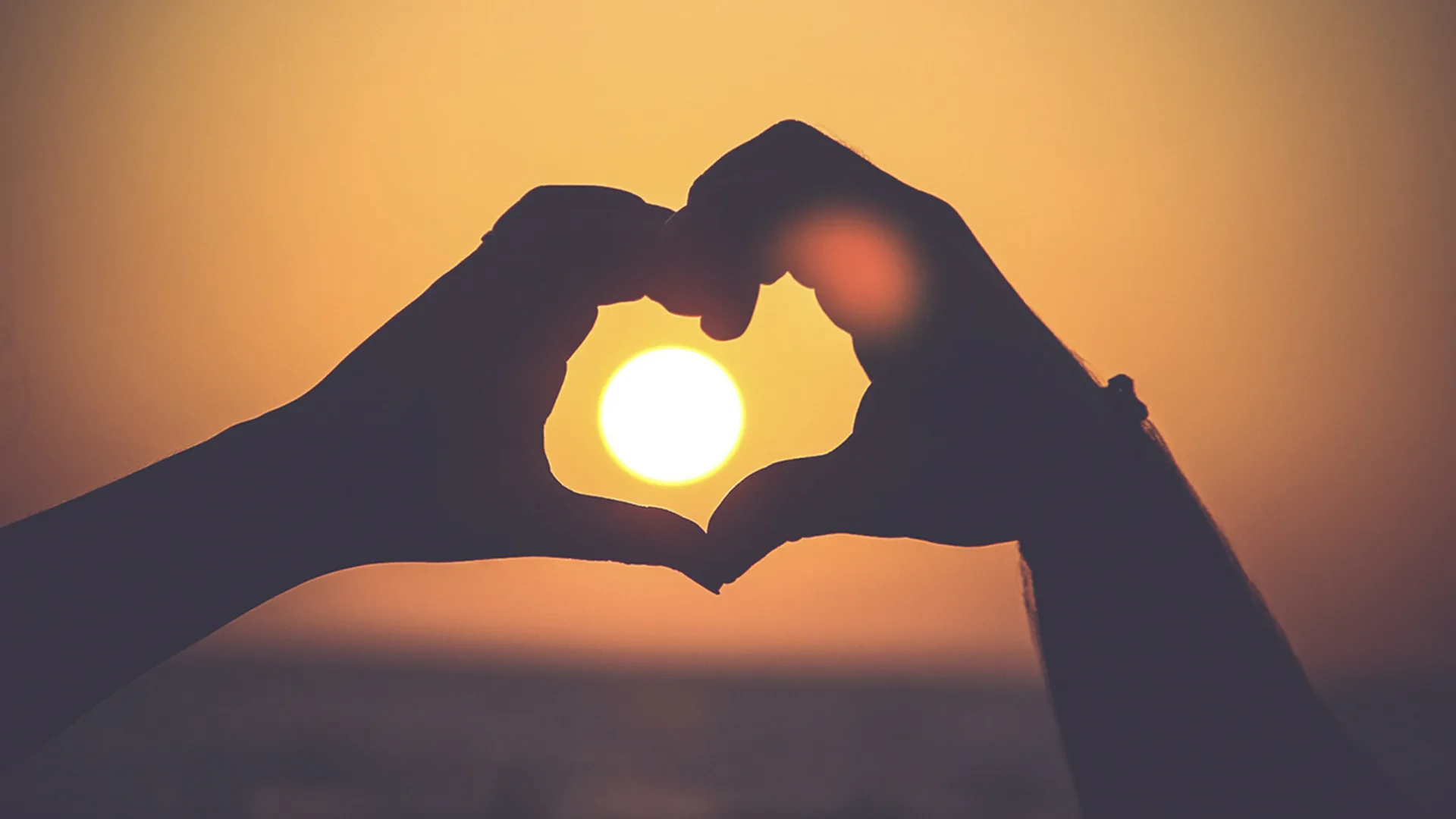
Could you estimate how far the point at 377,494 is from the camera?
197cm

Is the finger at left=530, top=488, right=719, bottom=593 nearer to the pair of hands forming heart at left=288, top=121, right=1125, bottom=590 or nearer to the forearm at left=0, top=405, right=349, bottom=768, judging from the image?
the pair of hands forming heart at left=288, top=121, right=1125, bottom=590

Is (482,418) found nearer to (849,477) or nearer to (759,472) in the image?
(759,472)

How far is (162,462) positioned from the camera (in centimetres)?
188

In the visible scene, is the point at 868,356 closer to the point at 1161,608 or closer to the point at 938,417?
the point at 938,417

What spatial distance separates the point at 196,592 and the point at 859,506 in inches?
53.8

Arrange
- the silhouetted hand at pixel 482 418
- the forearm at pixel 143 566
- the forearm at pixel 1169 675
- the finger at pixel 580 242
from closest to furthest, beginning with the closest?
the forearm at pixel 143 566 → the forearm at pixel 1169 675 → the silhouetted hand at pixel 482 418 → the finger at pixel 580 242

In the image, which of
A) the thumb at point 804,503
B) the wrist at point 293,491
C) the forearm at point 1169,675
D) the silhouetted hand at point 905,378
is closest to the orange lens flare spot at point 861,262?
the silhouetted hand at point 905,378

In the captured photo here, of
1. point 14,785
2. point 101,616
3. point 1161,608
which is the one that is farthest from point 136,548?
point 14,785

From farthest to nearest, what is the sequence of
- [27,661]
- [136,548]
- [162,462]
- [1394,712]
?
[1394,712] → [162,462] → [136,548] → [27,661]

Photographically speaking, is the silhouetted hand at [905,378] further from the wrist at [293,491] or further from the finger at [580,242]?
the wrist at [293,491]

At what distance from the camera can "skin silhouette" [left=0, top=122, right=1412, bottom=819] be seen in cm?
191

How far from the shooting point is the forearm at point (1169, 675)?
73.0 inches

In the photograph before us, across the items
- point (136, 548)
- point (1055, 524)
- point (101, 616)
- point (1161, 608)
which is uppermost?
point (136, 548)

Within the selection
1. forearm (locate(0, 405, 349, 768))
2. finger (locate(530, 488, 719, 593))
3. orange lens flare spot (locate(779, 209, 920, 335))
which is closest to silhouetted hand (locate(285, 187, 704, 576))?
finger (locate(530, 488, 719, 593))
